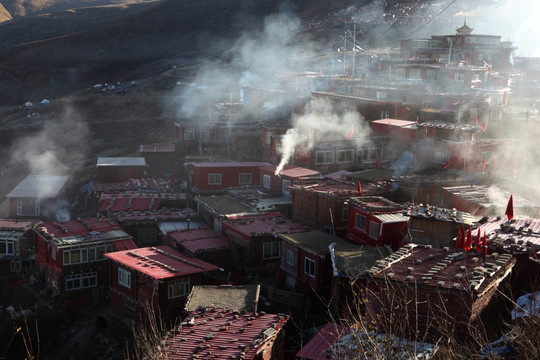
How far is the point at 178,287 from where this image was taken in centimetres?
2000

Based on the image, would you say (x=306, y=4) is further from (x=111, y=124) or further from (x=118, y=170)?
(x=118, y=170)

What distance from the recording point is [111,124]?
2142 inches

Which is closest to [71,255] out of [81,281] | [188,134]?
[81,281]

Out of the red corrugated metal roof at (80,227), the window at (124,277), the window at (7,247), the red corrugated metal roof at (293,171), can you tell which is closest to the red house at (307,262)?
the window at (124,277)

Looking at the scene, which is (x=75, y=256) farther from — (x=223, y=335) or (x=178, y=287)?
(x=223, y=335)

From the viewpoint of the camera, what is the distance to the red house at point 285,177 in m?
28.7

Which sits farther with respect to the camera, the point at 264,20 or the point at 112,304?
the point at 264,20

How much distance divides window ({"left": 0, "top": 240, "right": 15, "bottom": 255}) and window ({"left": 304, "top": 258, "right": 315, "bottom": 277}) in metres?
14.0

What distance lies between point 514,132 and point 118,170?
888 inches

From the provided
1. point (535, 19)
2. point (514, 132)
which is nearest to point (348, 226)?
point (514, 132)

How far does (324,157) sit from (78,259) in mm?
14636

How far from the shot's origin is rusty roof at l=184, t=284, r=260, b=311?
55.1 feet

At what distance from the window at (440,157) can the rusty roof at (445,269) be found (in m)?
14.4

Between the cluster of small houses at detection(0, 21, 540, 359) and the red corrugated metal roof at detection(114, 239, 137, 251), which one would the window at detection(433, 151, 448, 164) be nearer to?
the cluster of small houses at detection(0, 21, 540, 359)
